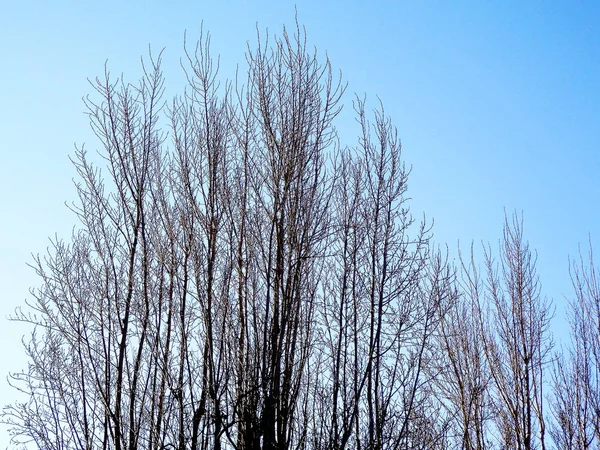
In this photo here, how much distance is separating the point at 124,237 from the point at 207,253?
2.64 feet

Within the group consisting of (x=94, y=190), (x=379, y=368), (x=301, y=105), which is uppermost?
(x=301, y=105)

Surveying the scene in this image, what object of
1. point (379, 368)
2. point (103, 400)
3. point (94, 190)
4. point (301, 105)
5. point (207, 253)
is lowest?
point (103, 400)

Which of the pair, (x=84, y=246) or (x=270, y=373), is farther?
(x=84, y=246)

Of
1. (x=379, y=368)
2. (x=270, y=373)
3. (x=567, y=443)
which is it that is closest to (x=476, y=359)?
Result: (x=567, y=443)

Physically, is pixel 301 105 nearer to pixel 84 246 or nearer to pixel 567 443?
pixel 84 246

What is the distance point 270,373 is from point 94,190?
2.30 m

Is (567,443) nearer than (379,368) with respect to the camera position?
No

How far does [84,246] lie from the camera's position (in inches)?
243

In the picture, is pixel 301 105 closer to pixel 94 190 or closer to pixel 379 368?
pixel 94 190

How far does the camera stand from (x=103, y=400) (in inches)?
211

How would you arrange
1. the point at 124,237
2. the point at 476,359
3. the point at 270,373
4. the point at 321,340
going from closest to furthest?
the point at 270,373
the point at 124,237
the point at 321,340
the point at 476,359

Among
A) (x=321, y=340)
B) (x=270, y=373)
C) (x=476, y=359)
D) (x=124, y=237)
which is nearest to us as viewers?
(x=270, y=373)

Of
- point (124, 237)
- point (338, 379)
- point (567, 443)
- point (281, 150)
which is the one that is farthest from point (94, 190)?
point (567, 443)

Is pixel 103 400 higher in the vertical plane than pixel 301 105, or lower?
lower
